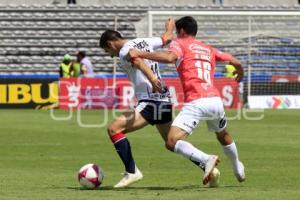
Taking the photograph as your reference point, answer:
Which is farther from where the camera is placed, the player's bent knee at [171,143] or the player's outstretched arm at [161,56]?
the player's bent knee at [171,143]

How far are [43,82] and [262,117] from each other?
9.87 metres

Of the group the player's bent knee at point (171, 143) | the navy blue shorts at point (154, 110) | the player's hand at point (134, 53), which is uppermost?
the player's hand at point (134, 53)

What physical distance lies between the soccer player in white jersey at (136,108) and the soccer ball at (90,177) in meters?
0.29

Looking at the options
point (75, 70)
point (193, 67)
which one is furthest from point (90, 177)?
point (75, 70)

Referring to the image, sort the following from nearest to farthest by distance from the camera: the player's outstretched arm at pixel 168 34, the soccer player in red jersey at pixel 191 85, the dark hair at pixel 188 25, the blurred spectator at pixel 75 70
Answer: the soccer player in red jersey at pixel 191 85
the dark hair at pixel 188 25
the player's outstretched arm at pixel 168 34
the blurred spectator at pixel 75 70

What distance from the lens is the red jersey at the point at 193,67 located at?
11.3 metres

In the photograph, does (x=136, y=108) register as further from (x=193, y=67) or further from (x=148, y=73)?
(x=193, y=67)

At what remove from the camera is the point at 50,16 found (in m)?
43.6

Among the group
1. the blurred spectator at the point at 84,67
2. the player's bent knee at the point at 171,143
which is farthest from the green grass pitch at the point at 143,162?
the blurred spectator at the point at 84,67

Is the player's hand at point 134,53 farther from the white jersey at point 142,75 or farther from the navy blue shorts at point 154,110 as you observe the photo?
the navy blue shorts at point 154,110

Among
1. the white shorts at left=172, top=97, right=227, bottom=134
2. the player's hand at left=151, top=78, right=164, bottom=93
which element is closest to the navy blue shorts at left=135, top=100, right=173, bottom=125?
the player's hand at left=151, top=78, right=164, bottom=93

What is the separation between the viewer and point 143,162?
15.6m

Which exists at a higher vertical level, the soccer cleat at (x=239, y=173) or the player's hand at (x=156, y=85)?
the player's hand at (x=156, y=85)

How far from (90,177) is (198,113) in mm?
1588
